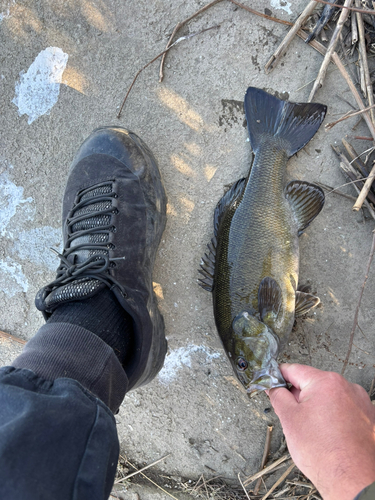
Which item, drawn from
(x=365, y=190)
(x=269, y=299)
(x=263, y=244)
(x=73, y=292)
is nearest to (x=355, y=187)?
(x=365, y=190)

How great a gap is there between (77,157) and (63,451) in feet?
6.46

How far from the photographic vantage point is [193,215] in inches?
103

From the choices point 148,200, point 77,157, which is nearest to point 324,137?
point 148,200

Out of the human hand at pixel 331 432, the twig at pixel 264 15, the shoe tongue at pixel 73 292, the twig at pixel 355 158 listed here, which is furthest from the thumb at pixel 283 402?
the twig at pixel 264 15

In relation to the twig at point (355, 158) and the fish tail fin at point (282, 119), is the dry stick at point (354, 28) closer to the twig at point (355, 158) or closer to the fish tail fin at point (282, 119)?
the fish tail fin at point (282, 119)

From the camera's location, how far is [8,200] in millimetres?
2812

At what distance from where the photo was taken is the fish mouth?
6.33ft

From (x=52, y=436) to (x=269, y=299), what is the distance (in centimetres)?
138

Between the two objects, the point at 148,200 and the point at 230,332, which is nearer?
the point at 230,332

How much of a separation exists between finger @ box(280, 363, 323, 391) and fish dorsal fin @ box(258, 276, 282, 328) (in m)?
0.33

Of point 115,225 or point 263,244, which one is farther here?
point 115,225

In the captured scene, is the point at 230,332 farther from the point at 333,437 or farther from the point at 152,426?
the point at 152,426

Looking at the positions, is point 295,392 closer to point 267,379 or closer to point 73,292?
point 267,379

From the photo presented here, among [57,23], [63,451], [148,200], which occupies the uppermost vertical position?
[57,23]
